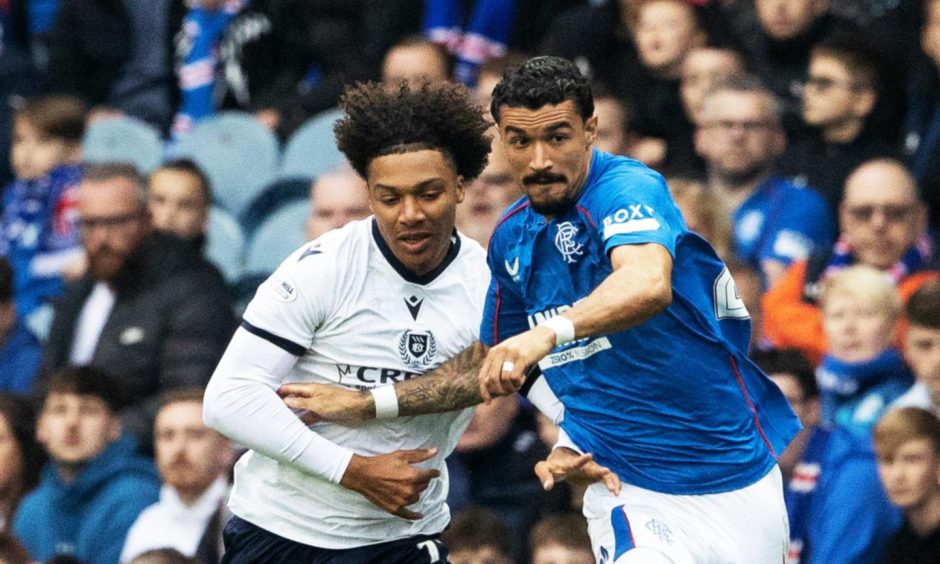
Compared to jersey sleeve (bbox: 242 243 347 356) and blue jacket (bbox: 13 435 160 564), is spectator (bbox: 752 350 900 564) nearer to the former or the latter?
jersey sleeve (bbox: 242 243 347 356)

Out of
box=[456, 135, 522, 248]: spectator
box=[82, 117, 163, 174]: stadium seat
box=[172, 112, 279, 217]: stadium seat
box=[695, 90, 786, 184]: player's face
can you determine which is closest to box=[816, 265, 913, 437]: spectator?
box=[695, 90, 786, 184]: player's face

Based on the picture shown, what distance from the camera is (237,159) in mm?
11125

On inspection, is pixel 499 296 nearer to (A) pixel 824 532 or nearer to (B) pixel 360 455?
(B) pixel 360 455

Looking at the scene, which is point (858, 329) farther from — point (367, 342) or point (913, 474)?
point (367, 342)

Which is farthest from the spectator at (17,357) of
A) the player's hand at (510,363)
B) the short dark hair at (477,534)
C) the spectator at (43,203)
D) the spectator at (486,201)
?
the player's hand at (510,363)

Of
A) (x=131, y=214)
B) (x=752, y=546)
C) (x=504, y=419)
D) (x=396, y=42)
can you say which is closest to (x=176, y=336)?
(x=131, y=214)

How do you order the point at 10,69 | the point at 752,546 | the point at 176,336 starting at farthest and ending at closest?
the point at 10,69 → the point at 176,336 → the point at 752,546

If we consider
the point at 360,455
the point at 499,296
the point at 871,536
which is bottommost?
the point at 871,536

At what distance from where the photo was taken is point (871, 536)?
759cm

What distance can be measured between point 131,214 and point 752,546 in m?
4.89

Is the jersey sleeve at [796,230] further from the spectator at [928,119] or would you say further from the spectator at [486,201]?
the spectator at [486,201]

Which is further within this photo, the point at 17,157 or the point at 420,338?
the point at 17,157

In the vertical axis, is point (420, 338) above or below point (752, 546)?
above

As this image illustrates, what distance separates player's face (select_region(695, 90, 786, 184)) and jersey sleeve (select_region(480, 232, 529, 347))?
10.9 feet
